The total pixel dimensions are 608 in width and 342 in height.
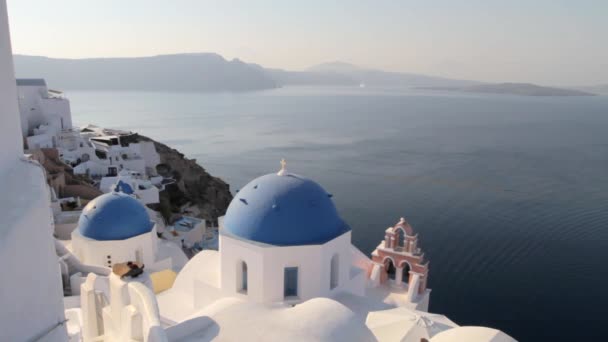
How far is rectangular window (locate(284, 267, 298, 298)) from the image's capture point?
9695mm

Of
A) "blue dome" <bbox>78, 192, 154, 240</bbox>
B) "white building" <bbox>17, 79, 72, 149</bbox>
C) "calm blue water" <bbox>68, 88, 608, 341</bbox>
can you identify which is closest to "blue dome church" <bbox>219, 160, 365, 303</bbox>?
"blue dome" <bbox>78, 192, 154, 240</bbox>

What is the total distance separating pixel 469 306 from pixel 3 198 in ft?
68.8

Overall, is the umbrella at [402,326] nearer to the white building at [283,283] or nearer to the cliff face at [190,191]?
the white building at [283,283]

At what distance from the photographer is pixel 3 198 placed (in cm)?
249

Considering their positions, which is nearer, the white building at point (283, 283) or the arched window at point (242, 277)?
the white building at point (283, 283)

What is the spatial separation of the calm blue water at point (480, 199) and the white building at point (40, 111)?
15617mm

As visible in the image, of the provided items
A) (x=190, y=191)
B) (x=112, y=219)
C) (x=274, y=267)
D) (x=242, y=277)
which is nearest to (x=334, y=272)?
(x=274, y=267)

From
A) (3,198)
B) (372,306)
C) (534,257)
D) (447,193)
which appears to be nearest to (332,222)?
(372,306)

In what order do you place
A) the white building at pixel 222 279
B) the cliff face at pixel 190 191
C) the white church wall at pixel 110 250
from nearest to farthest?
the white building at pixel 222 279, the white church wall at pixel 110 250, the cliff face at pixel 190 191

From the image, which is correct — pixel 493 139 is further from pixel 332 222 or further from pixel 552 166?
pixel 332 222

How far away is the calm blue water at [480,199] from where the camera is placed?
805 inches

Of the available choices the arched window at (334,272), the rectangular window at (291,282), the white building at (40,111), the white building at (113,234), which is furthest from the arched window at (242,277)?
the white building at (40,111)

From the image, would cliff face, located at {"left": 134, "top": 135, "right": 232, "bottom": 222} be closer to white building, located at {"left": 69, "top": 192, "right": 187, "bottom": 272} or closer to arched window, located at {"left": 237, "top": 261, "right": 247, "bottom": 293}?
white building, located at {"left": 69, "top": 192, "right": 187, "bottom": 272}

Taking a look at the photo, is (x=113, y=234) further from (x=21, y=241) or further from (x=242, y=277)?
(x=21, y=241)
